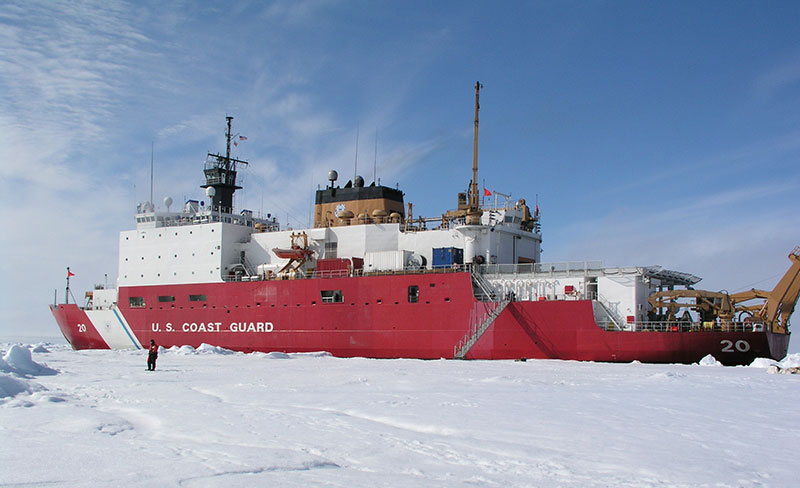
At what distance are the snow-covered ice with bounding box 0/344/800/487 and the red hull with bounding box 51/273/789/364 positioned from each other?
4.84 metres

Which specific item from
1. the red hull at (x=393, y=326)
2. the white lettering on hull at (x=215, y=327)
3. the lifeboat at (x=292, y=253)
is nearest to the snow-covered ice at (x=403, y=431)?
the red hull at (x=393, y=326)

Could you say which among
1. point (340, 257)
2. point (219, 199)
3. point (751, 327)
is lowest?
point (751, 327)

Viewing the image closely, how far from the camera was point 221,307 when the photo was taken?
2795 centimetres

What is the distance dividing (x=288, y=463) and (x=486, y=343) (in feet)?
52.9

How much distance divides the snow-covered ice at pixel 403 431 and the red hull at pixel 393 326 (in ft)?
15.9

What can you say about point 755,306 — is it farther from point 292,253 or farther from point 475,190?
point 292,253

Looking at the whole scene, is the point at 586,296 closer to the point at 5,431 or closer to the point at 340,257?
the point at 340,257

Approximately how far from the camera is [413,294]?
23.7 m

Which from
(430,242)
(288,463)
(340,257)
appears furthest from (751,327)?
(288,463)

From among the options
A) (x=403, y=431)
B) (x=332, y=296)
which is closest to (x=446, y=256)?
(x=332, y=296)

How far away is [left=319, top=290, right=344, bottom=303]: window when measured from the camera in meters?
25.2

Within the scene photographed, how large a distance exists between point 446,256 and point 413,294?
5.98 feet

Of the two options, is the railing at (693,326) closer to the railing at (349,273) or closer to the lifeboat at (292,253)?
the railing at (349,273)

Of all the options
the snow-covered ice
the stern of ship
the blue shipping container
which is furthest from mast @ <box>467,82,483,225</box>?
the stern of ship
